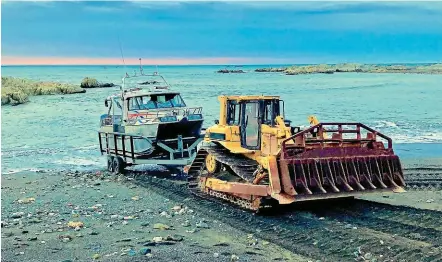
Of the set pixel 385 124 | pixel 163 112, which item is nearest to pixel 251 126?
pixel 163 112

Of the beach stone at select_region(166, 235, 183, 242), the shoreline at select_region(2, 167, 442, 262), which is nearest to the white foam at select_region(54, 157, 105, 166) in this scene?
the shoreline at select_region(2, 167, 442, 262)

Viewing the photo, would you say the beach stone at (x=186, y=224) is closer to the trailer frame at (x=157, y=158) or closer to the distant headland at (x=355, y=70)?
the trailer frame at (x=157, y=158)

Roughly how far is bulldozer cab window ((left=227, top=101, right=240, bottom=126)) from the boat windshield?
5826mm

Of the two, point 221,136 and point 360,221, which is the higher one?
point 221,136

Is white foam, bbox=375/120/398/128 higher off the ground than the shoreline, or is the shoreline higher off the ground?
the shoreline

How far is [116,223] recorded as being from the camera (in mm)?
12844

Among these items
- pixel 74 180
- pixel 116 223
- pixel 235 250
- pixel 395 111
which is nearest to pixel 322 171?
pixel 235 250

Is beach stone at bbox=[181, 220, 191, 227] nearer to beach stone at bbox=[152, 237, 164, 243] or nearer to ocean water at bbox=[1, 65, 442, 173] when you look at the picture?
beach stone at bbox=[152, 237, 164, 243]

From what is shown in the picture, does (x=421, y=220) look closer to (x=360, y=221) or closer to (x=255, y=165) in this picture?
(x=360, y=221)

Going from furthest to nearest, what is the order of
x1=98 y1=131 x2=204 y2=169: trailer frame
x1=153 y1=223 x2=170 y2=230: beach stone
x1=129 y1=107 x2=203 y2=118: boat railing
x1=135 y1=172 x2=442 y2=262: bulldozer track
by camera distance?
1. x1=129 y1=107 x2=203 y2=118: boat railing
2. x1=98 y1=131 x2=204 y2=169: trailer frame
3. x1=153 y1=223 x2=170 y2=230: beach stone
4. x1=135 y1=172 x2=442 y2=262: bulldozer track

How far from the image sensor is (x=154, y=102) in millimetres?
20203

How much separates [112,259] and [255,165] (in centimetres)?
468

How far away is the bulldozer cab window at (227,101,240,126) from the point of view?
14.6 metres

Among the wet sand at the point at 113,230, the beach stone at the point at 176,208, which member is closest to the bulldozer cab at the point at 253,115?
the beach stone at the point at 176,208
